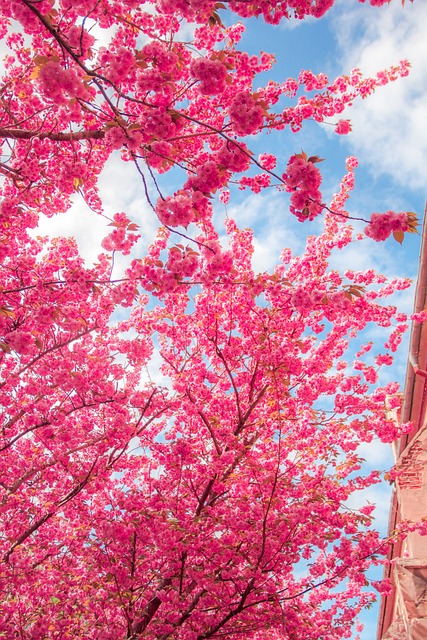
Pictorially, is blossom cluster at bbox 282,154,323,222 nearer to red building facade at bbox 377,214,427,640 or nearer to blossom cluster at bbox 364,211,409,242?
blossom cluster at bbox 364,211,409,242

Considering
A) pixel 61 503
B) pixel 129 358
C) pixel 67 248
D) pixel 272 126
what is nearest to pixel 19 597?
pixel 61 503

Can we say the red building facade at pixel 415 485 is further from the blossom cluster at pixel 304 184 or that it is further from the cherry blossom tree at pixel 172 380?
the blossom cluster at pixel 304 184

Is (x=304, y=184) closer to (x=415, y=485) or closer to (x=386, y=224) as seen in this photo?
(x=386, y=224)

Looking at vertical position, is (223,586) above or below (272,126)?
below

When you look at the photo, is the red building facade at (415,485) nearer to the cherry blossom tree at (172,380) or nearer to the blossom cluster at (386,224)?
the cherry blossom tree at (172,380)

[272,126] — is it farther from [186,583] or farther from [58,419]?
[186,583]

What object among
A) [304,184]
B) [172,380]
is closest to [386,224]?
[304,184]

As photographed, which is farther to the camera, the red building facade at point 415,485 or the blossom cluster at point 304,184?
the red building facade at point 415,485

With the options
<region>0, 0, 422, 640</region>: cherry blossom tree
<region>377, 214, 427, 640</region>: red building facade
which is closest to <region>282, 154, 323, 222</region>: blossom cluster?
<region>0, 0, 422, 640</region>: cherry blossom tree

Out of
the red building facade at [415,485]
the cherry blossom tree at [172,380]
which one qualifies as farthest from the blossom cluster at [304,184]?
the red building facade at [415,485]

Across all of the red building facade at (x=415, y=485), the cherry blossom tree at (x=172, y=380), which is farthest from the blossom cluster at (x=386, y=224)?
the red building facade at (x=415, y=485)

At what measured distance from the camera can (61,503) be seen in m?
7.98

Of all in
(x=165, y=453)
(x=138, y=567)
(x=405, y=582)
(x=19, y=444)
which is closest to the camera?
(x=405, y=582)

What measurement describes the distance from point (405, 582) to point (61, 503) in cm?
604
